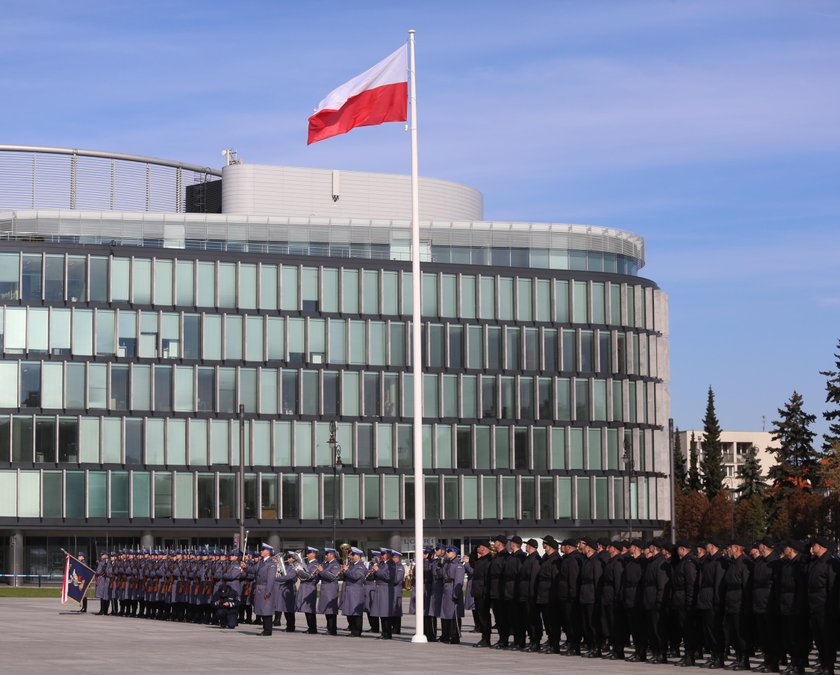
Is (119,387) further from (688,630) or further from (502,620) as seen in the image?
(688,630)

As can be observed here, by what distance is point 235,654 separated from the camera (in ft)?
91.2

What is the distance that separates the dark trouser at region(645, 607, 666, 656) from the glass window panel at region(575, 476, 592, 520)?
65.2m

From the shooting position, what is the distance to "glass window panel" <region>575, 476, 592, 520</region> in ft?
304

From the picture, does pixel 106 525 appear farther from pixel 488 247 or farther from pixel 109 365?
pixel 488 247

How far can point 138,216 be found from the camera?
87688mm

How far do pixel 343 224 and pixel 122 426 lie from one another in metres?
17.2

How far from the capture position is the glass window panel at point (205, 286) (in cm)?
8569

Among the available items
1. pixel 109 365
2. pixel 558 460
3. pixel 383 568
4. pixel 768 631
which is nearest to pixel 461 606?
pixel 383 568

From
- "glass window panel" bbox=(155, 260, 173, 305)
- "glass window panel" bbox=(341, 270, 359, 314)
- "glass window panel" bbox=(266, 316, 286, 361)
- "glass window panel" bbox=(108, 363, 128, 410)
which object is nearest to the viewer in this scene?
"glass window panel" bbox=(108, 363, 128, 410)

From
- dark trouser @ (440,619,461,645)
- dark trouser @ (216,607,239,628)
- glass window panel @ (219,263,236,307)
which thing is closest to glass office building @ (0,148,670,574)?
glass window panel @ (219,263,236,307)

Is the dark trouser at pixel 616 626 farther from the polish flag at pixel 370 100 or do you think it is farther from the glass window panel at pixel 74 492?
the glass window panel at pixel 74 492

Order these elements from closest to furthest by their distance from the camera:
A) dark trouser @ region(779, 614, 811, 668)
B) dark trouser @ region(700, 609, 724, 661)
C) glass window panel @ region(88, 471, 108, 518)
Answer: dark trouser @ region(779, 614, 811, 668), dark trouser @ region(700, 609, 724, 661), glass window panel @ region(88, 471, 108, 518)

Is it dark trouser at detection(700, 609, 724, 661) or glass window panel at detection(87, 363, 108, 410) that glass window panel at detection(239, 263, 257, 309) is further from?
dark trouser at detection(700, 609, 724, 661)

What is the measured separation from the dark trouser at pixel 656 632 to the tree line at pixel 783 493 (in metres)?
73.0
